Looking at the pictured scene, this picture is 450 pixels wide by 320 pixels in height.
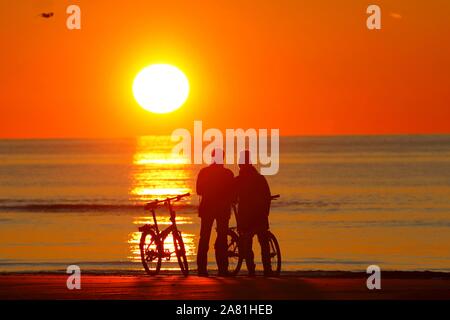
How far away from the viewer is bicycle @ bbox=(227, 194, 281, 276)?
1630 cm

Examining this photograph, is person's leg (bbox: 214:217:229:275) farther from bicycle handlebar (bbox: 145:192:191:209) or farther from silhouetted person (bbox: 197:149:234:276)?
bicycle handlebar (bbox: 145:192:191:209)

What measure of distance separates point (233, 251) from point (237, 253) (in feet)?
0.46

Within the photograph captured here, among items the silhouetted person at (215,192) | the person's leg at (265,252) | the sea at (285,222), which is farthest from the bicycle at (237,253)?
the sea at (285,222)

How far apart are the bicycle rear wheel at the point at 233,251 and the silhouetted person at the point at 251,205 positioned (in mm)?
718

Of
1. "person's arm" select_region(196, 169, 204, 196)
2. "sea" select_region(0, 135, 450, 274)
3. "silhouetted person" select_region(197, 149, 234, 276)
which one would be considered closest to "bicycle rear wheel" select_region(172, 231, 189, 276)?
"silhouetted person" select_region(197, 149, 234, 276)

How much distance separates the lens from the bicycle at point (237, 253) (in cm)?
1630

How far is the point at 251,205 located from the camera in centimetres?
1563

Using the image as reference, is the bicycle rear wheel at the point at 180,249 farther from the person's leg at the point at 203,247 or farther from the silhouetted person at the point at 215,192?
the silhouetted person at the point at 215,192

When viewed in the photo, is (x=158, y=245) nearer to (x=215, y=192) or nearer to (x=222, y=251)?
(x=222, y=251)

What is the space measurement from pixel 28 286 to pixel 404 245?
64.1 feet

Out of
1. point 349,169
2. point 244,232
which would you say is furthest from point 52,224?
→ point 349,169
